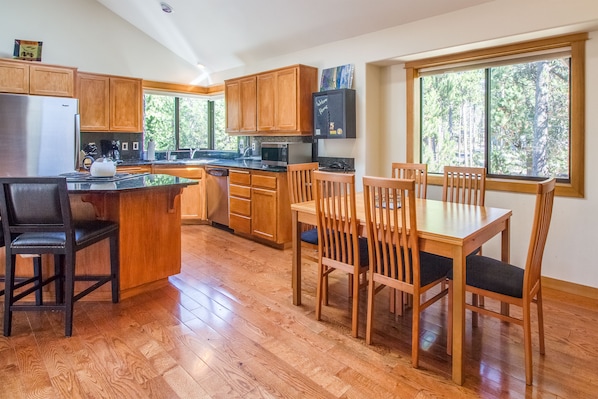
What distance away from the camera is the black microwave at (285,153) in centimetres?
458

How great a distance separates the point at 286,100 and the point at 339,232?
8.46 ft

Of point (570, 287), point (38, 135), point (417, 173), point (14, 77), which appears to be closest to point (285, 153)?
point (417, 173)

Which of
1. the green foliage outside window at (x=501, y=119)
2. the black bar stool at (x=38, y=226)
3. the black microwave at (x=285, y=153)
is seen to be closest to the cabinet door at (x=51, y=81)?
→ the black microwave at (x=285, y=153)

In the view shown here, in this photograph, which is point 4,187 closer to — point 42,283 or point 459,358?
point 42,283

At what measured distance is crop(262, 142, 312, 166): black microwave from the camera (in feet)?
15.0

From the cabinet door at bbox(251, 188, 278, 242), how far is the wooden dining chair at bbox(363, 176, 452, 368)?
222 centimetres

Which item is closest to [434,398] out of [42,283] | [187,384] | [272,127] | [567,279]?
[187,384]

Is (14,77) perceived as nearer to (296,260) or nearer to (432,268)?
(296,260)

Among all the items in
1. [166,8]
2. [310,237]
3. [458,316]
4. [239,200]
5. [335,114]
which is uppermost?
[166,8]

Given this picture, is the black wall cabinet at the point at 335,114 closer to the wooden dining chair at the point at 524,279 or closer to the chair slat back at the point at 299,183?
the chair slat back at the point at 299,183

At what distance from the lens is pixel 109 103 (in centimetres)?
538

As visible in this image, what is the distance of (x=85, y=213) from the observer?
2.97 meters

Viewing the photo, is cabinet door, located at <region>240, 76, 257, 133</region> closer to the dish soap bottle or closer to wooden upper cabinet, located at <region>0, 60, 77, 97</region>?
the dish soap bottle

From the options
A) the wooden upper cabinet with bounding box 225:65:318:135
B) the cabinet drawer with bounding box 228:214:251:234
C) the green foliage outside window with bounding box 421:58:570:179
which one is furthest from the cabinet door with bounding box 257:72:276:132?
the green foliage outside window with bounding box 421:58:570:179
